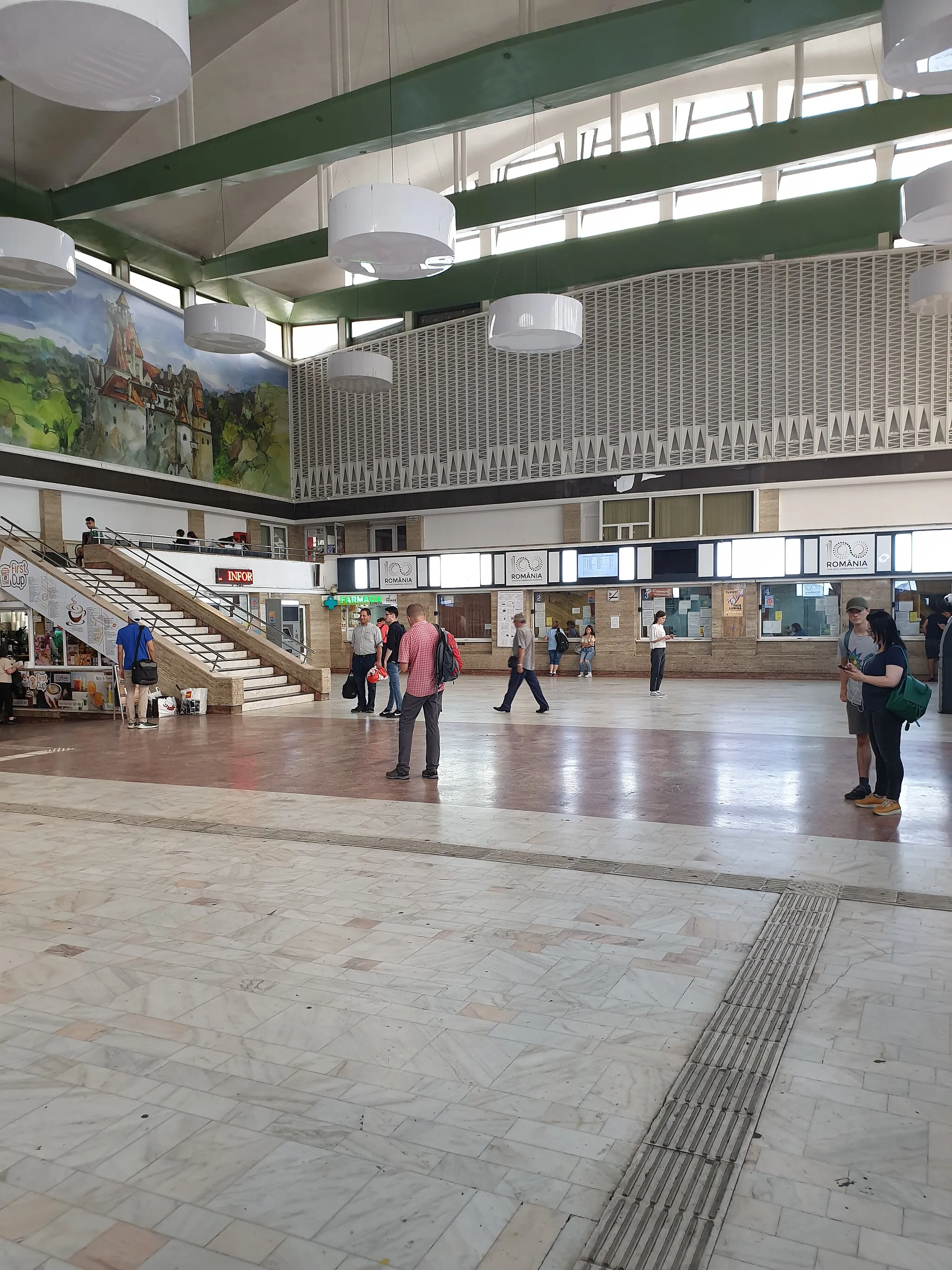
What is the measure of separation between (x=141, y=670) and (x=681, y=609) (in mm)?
15007

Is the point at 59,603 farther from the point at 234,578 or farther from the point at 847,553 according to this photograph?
the point at 847,553

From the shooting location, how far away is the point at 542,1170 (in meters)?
2.58

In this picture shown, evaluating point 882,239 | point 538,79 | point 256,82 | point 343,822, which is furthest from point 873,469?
point 343,822

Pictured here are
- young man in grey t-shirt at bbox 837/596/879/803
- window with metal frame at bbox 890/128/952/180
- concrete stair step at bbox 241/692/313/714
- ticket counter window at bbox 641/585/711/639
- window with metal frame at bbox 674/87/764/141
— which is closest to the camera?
young man in grey t-shirt at bbox 837/596/879/803

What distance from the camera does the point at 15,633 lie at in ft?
53.4

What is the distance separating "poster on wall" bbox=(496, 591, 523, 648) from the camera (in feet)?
83.5

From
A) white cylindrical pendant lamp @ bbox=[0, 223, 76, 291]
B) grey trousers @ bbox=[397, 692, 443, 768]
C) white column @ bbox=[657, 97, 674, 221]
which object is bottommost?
grey trousers @ bbox=[397, 692, 443, 768]

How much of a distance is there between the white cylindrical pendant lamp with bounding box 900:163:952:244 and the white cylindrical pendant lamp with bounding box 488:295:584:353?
3903 millimetres

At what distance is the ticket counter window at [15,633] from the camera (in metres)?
16.1

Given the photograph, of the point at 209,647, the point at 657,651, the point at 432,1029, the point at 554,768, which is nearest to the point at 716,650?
the point at 657,651

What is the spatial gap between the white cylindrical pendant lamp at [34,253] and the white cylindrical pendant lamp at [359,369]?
6.27m

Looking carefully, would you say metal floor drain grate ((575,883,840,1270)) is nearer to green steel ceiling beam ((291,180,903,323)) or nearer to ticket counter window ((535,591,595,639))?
green steel ceiling beam ((291,180,903,323))

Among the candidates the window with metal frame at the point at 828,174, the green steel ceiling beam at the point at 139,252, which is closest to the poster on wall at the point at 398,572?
the green steel ceiling beam at the point at 139,252

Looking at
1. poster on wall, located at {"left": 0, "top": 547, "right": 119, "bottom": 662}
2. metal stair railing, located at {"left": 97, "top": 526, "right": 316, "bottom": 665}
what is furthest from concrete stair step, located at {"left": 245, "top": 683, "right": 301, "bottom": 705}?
poster on wall, located at {"left": 0, "top": 547, "right": 119, "bottom": 662}
